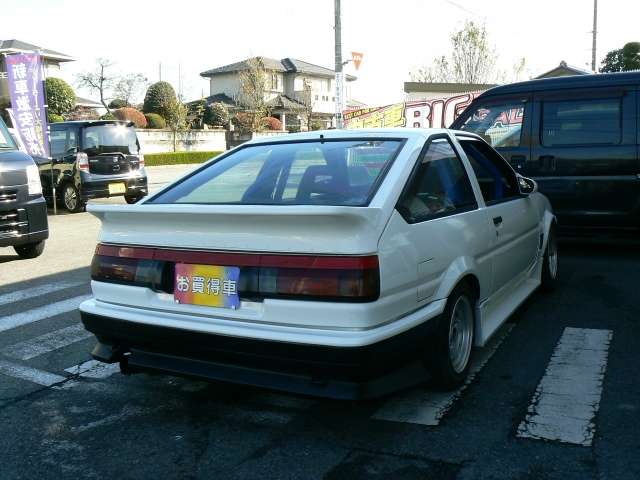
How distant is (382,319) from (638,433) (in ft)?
4.40

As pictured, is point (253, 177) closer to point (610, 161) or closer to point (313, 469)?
point (313, 469)

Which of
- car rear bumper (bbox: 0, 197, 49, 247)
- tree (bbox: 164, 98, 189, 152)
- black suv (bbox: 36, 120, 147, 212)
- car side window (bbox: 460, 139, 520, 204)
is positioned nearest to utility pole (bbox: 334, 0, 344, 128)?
black suv (bbox: 36, 120, 147, 212)

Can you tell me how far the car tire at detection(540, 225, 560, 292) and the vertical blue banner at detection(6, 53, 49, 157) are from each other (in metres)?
10.8

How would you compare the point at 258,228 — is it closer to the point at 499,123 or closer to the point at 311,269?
the point at 311,269

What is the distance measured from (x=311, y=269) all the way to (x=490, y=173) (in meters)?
2.25

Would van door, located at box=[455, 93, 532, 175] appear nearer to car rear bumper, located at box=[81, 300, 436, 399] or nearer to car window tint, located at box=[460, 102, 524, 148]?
car window tint, located at box=[460, 102, 524, 148]

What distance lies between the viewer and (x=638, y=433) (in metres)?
3.09

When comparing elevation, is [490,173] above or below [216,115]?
below

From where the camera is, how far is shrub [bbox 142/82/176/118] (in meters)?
43.2

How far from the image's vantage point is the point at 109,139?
13.6 metres

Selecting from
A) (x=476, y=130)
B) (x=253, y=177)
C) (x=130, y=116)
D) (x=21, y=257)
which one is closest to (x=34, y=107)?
(x=21, y=257)

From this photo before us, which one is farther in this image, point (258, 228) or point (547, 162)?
point (547, 162)

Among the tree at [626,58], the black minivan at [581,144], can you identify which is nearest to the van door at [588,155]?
the black minivan at [581,144]

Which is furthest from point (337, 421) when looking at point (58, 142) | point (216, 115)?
point (216, 115)
